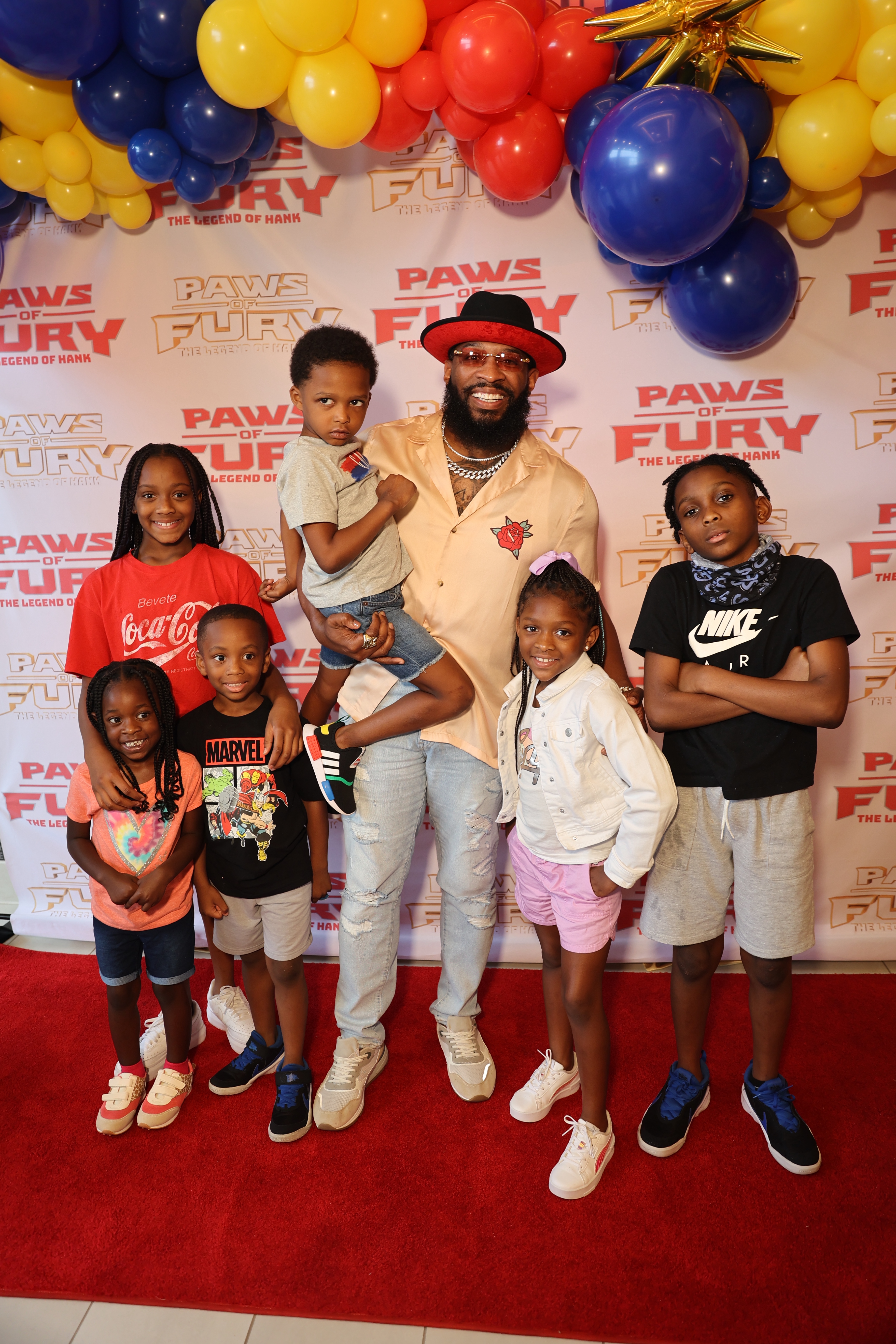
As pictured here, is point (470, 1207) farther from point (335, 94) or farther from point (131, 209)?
point (131, 209)

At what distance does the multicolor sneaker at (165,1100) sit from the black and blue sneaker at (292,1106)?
0.27 metres

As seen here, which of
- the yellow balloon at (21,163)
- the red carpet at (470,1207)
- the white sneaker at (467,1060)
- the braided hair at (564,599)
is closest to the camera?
the red carpet at (470,1207)

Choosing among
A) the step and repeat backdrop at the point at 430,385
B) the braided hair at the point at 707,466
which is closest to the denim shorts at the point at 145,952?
the step and repeat backdrop at the point at 430,385

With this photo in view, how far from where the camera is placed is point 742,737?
2.11 meters

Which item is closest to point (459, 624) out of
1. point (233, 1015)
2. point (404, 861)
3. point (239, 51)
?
point (404, 861)

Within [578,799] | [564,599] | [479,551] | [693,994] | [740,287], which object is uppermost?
[740,287]

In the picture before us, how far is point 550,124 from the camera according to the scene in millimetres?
2490

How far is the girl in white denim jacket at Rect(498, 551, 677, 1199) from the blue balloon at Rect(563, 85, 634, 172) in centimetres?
132

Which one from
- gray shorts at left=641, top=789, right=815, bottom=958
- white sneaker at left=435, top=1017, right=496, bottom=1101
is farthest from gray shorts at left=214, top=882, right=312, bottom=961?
gray shorts at left=641, top=789, right=815, bottom=958

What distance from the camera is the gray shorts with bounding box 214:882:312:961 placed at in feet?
7.63

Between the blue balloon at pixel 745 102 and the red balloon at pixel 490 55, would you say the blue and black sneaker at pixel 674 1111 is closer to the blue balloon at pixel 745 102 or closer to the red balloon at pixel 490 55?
the blue balloon at pixel 745 102

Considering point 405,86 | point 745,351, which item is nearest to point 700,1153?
point 745,351

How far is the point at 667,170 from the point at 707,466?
747mm

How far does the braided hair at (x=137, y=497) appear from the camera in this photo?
239 cm
